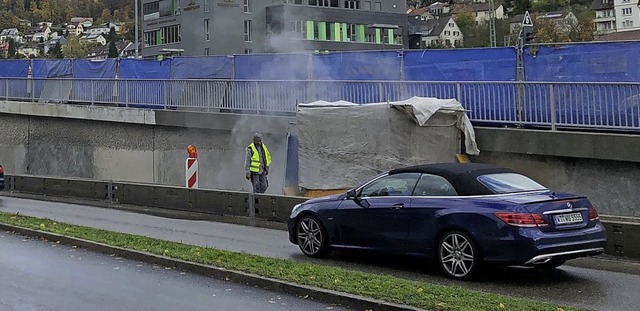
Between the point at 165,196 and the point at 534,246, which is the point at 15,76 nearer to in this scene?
the point at 165,196

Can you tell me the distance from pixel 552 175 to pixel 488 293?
640cm

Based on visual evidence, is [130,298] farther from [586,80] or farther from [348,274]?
[586,80]

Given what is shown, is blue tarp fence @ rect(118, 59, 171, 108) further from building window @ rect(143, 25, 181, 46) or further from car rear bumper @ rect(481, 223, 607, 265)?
building window @ rect(143, 25, 181, 46)

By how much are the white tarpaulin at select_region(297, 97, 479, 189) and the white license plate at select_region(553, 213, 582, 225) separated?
6011mm

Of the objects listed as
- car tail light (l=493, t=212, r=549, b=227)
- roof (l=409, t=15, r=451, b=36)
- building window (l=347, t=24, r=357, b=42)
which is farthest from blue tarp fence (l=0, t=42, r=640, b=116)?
roof (l=409, t=15, r=451, b=36)

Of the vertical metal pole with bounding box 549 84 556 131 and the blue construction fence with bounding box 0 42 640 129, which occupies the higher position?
the blue construction fence with bounding box 0 42 640 129

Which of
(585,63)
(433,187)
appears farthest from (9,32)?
(433,187)

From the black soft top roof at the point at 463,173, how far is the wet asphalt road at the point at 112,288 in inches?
94.1

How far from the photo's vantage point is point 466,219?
29.8 feet

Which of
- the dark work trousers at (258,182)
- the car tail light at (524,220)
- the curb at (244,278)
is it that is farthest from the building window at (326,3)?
the car tail light at (524,220)

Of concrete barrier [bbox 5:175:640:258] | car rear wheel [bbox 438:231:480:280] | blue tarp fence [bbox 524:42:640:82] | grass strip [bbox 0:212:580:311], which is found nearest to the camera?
grass strip [bbox 0:212:580:311]

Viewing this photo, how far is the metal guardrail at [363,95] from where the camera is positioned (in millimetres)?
13552

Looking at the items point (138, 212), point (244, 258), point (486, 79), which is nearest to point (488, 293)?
point (244, 258)

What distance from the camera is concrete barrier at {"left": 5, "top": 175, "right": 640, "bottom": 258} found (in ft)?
35.7
